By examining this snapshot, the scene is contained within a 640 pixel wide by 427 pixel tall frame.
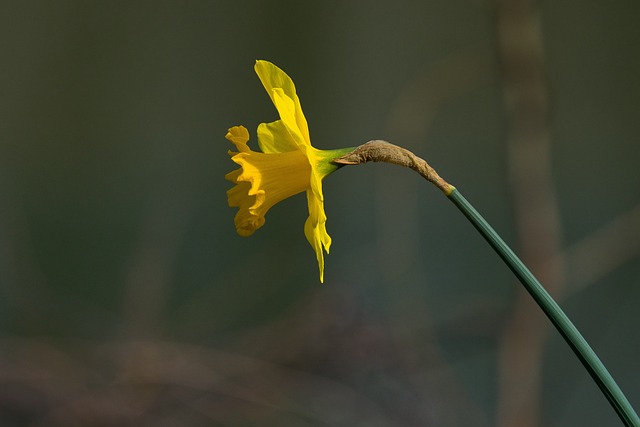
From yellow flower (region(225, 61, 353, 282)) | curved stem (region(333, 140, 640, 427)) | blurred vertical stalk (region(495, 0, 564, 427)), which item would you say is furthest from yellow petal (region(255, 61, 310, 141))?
blurred vertical stalk (region(495, 0, 564, 427))

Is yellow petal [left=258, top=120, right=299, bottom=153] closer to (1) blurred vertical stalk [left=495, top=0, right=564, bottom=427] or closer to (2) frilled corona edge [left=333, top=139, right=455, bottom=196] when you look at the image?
(2) frilled corona edge [left=333, top=139, right=455, bottom=196]

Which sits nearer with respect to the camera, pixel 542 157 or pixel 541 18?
pixel 542 157

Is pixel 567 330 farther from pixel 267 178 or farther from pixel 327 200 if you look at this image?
pixel 327 200

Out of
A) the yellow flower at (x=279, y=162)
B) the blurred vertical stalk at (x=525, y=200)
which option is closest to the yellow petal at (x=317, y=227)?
the yellow flower at (x=279, y=162)

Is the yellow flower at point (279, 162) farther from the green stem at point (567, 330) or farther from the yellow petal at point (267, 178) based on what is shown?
the green stem at point (567, 330)

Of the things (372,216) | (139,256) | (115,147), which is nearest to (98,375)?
(139,256)

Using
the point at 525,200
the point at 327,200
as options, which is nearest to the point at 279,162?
the point at 525,200

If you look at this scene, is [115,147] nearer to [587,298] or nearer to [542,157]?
[542,157]
